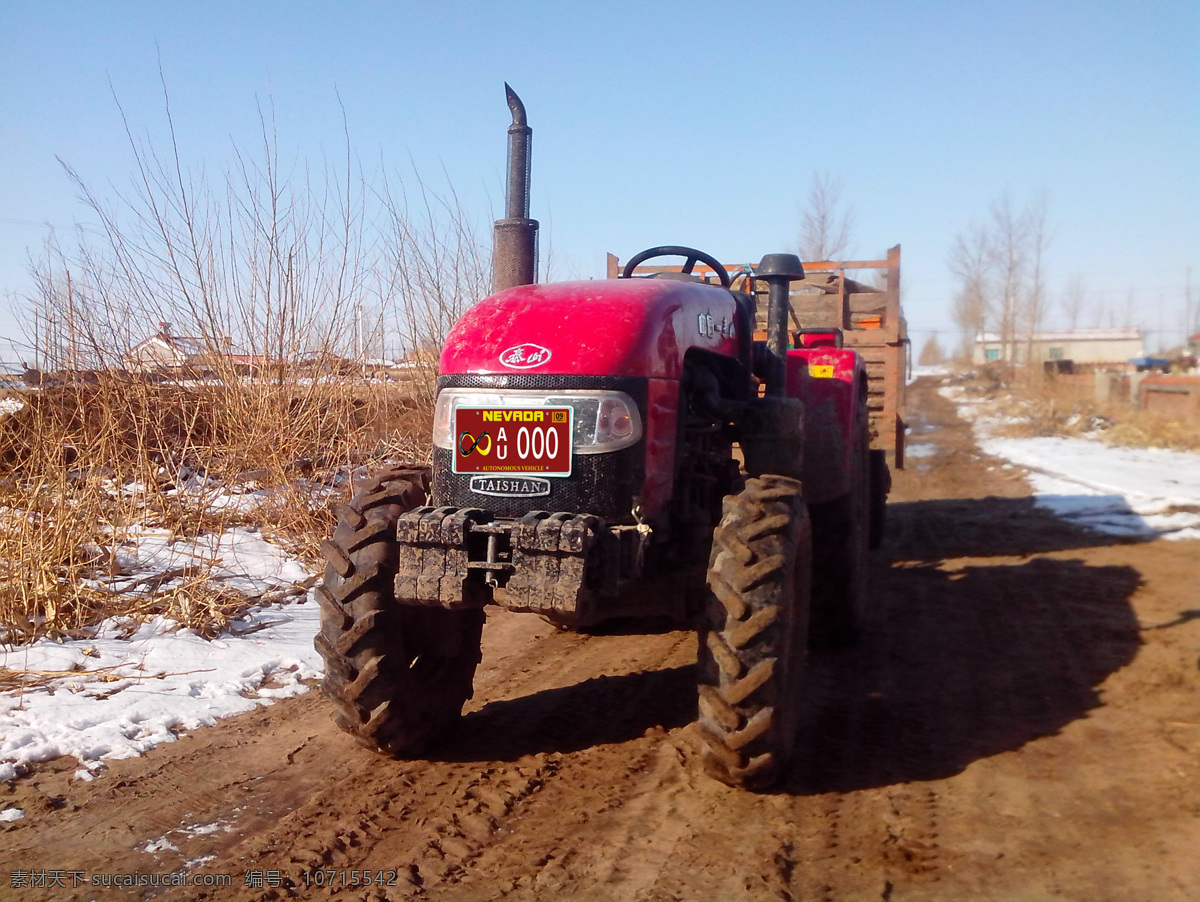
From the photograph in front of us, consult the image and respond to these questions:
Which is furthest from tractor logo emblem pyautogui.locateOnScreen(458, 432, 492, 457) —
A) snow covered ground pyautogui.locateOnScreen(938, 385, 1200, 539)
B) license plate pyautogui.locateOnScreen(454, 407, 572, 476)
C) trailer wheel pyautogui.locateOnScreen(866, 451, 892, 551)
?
snow covered ground pyautogui.locateOnScreen(938, 385, 1200, 539)

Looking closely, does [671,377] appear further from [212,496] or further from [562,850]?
[212,496]

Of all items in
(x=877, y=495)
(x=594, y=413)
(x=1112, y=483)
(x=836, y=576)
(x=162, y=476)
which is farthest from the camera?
(x=1112, y=483)

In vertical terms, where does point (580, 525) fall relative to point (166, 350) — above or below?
below

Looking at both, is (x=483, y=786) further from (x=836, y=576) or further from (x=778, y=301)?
(x=778, y=301)

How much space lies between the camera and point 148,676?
4.79m

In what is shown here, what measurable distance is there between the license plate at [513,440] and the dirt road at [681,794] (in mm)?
1158

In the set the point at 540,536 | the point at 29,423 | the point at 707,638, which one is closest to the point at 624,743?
the point at 707,638

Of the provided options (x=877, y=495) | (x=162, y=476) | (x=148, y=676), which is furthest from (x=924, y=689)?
(x=162, y=476)

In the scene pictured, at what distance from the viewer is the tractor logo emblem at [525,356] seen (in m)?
3.51

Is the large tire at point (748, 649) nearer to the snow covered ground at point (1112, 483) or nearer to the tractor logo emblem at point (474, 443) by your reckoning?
the tractor logo emblem at point (474, 443)

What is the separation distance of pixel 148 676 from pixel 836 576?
3495mm

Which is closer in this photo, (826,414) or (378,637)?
(378,637)

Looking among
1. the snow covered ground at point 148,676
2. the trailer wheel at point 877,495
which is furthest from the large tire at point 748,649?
the trailer wheel at point 877,495

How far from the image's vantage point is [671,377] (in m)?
3.73
